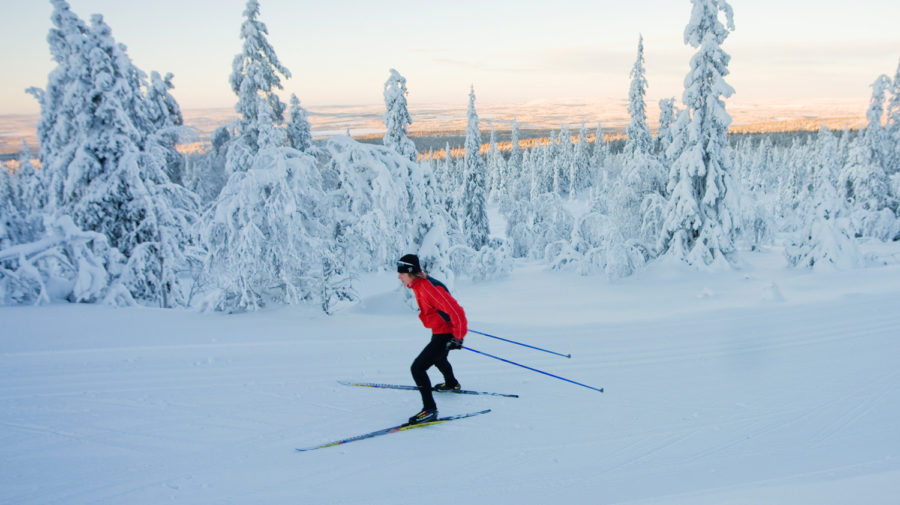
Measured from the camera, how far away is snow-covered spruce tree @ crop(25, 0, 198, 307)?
13805 millimetres

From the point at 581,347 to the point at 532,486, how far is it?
4715mm

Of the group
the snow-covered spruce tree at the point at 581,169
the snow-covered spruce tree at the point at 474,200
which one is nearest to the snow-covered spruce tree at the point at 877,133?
the snow-covered spruce tree at the point at 474,200

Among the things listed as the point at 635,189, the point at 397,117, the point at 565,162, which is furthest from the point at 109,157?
the point at 565,162

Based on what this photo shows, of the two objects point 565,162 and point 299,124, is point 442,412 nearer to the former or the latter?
point 299,124

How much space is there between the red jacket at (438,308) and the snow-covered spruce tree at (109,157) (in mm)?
11343

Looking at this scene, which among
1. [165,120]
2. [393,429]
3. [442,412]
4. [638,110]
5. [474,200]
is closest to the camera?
[393,429]

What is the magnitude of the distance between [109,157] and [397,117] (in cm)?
1087

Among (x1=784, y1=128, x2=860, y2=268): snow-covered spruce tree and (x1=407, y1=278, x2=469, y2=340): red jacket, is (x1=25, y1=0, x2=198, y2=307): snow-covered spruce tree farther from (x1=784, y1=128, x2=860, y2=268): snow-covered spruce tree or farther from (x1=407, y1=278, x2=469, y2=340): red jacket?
(x1=784, y1=128, x2=860, y2=268): snow-covered spruce tree

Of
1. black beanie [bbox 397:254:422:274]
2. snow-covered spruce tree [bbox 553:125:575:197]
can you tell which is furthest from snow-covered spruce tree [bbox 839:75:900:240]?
snow-covered spruce tree [bbox 553:125:575:197]

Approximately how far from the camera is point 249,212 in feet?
33.5

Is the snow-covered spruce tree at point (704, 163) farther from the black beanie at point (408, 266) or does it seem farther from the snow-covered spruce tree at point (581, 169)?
the snow-covered spruce tree at point (581, 169)

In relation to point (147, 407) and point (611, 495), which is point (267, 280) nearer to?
point (147, 407)

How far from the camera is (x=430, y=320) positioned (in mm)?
5727

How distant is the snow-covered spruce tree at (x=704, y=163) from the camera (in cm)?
1892
